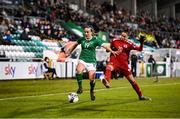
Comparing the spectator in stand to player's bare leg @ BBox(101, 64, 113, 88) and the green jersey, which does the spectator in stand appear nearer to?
player's bare leg @ BBox(101, 64, 113, 88)

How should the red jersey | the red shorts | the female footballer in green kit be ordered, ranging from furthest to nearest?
the red jersey
the red shorts
the female footballer in green kit

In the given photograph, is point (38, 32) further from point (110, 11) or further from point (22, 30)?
point (110, 11)

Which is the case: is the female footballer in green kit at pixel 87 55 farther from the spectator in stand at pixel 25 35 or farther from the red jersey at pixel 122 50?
the spectator in stand at pixel 25 35

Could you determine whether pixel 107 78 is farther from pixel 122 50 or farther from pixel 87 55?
pixel 87 55

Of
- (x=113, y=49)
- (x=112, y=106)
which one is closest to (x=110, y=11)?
(x=113, y=49)

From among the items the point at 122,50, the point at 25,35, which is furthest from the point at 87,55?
the point at 25,35

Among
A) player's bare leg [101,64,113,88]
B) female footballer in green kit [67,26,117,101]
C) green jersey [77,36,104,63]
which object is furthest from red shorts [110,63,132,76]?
green jersey [77,36,104,63]

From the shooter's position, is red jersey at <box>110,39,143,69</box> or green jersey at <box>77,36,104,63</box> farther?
red jersey at <box>110,39,143,69</box>

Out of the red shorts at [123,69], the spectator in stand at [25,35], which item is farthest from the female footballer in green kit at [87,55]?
the spectator in stand at [25,35]

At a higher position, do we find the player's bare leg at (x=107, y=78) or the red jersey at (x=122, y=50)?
the red jersey at (x=122, y=50)

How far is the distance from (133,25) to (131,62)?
12.9m

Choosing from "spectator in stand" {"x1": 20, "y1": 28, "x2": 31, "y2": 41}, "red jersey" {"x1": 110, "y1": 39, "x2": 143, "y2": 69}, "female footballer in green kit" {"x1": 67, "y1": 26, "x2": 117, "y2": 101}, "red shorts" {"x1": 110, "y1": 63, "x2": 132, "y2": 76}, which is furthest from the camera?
"spectator in stand" {"x1": 20, "y1": 28, "x2": 31, "y2": 41}

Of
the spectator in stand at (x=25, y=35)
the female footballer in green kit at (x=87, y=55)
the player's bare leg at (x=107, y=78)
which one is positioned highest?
the spectator in stand at (x=25, y=35)

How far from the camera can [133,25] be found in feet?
167
